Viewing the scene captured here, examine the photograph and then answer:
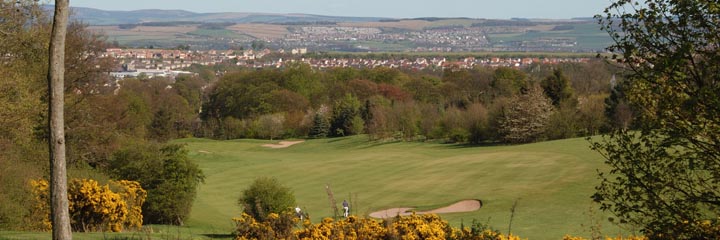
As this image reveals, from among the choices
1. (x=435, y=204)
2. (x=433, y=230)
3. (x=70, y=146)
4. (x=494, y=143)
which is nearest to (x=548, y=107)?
(x=494, y=143)

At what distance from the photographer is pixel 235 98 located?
97938 millimetres

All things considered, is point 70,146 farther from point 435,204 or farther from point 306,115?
point 306,115

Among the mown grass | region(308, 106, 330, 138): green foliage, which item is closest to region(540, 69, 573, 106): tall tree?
the mown grass

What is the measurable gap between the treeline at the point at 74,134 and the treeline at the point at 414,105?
30.6 meters

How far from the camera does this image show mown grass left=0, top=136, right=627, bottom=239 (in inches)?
1126

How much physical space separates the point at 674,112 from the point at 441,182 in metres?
31.8

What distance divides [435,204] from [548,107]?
29.4m

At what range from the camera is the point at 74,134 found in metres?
32.8

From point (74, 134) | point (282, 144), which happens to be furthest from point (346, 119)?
point (74, 134)

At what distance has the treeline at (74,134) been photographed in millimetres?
21453

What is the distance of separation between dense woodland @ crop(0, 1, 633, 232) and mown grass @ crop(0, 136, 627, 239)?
9.64 ft

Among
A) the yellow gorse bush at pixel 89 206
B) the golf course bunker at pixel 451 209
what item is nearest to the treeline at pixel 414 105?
the golf course bunker at pixel 451 209

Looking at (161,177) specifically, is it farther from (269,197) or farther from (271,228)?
(271,228)

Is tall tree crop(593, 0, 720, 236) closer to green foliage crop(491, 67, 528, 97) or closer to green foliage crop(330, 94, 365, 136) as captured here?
green foliage crop(491, 67, 528, 97)
